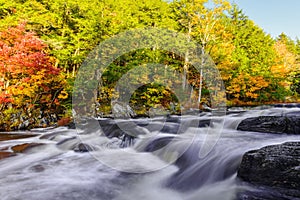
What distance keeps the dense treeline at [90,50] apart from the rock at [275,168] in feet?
30.4

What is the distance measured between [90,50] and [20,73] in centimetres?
491

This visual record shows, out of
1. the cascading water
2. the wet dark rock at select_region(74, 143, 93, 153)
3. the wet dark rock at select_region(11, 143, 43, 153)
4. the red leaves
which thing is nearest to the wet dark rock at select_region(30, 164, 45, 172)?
the cascading water

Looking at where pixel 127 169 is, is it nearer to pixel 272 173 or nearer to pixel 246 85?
pixel 272 173

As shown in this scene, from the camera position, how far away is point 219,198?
3.36m

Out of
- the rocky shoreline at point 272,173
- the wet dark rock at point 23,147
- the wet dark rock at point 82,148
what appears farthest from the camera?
the wet dark rock at point 23,147

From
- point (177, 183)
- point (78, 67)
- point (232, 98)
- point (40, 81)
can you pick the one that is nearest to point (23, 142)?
point (40, 81)

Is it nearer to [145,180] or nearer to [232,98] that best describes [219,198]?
[145,180]

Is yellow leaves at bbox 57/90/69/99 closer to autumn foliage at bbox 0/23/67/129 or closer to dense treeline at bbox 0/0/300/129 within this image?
dense treeline at bbox 0/0/300/129

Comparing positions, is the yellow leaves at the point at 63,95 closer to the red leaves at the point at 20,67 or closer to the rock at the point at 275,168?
the red leaves at the point at 20,67

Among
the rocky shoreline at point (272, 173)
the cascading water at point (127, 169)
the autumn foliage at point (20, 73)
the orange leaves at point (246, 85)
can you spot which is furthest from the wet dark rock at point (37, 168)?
the orange leaves at point (246, 85)

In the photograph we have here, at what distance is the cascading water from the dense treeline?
12.7ft

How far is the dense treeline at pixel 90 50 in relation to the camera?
10094mm

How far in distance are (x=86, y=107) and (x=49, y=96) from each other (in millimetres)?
2187

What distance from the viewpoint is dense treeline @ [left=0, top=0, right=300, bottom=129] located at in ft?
33.1
